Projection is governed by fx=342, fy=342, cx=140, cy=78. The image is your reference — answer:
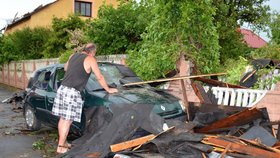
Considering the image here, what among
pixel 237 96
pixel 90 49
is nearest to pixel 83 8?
pixel 237 96

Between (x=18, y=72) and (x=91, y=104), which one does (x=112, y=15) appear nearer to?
(x=91, y=104)

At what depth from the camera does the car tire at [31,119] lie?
313 inches

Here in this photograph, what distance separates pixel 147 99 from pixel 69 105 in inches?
55.1

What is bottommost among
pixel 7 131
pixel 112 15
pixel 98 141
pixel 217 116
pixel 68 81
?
pixel 7 131

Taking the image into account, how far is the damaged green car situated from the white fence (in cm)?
141

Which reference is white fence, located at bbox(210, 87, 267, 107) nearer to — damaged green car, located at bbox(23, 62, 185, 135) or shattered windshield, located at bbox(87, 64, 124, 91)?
damaged green car, located at bbox(23, 62, 185, 135)

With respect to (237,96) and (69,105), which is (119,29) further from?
(69,105)

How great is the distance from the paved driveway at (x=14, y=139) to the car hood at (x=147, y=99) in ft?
5.60

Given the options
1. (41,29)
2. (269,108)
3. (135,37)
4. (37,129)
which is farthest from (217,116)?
(41,29)

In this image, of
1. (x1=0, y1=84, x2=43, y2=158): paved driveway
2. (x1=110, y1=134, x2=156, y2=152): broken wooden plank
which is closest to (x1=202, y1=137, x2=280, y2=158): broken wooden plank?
(x1=110, y1=134, x2=156, y2=152): broken wooden plank

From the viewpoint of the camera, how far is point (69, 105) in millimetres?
5961

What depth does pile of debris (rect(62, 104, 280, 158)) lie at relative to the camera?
440 cm

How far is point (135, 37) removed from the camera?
41.0 ft

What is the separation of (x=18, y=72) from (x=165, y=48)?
1631 centimetres
